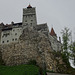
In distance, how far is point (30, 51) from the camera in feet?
113

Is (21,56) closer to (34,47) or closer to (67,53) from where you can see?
(34,47)

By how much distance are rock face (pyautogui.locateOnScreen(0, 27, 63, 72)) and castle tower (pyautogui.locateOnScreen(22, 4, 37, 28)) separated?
1691 cm

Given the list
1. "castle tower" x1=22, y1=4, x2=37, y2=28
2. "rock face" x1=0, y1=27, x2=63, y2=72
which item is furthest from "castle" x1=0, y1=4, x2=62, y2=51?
"rock face" x1=0, y1=27, x2=63, y2=72

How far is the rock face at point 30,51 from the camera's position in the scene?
3224cm

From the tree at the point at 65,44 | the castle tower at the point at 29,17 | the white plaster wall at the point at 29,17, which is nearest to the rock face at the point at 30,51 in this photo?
the tree at the point at 65,44

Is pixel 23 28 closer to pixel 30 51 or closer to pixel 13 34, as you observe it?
pixel 13 34

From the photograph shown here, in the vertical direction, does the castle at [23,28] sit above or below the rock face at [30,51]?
above

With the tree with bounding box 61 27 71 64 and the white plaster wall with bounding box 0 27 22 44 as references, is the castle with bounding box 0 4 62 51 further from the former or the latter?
the tree with bounding box 61 27 71 64

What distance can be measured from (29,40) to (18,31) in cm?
1977

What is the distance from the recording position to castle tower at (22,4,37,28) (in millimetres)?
56062

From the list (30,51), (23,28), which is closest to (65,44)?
(30,51)

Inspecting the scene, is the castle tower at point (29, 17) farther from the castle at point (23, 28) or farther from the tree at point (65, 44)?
the tree at point (65, 44)

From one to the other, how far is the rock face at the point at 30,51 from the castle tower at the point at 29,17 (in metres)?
16.9

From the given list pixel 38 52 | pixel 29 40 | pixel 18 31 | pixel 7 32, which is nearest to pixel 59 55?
pixel 38 52
